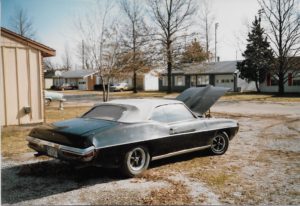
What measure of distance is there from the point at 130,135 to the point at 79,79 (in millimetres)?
60137

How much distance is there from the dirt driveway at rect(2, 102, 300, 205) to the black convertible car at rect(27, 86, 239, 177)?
36 cm

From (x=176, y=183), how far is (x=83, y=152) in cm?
164

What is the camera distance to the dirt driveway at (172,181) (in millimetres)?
4867

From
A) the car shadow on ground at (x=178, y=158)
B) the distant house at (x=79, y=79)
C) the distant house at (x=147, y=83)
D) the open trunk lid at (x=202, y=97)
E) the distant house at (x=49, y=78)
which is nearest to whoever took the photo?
the car shadow on ground at (x=178, y=158)

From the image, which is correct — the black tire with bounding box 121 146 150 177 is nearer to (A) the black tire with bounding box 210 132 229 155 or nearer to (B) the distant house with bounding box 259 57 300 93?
(A) the black tire with bounding box 210 132 229 155

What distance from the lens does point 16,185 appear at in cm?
551

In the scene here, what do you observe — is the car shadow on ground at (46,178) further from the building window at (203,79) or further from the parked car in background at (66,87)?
the parked car in background at (66,87)

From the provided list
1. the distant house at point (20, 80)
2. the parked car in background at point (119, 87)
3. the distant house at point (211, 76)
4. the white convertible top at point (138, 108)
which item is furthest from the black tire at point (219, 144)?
the parked car in background at point (119, 87)

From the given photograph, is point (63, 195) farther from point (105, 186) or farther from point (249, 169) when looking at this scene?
point (249, 169)

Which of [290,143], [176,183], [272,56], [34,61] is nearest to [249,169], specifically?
[176,183]

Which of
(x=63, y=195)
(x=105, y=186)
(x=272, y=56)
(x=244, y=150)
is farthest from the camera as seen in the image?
(x=272, y=56)

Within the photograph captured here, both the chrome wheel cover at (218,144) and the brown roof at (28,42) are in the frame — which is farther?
the brown roof at (28,42)

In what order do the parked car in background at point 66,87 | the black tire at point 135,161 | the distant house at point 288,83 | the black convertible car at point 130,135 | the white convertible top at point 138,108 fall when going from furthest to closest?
the parked car in background at point 66,87 < the distant house at point 288,83 < the white convertible top at point 138,108 < the black tire at point 135,161 < the black convertible car at point 130,135

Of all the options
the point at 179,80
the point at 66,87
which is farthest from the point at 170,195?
the point at 66,87
